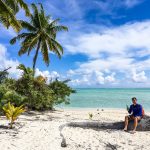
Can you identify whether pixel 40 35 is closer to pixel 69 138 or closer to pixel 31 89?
pixel 31 89

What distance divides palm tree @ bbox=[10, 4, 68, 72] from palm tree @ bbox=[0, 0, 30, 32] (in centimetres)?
993

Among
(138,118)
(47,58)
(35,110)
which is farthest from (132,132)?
(47,58)

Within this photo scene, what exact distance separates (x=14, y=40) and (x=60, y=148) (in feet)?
68.2

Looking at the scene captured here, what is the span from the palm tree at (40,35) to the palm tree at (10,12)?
9.93 m

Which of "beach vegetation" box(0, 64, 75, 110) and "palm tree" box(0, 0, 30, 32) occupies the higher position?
"palm tree" box(0, 0, 30, 32)

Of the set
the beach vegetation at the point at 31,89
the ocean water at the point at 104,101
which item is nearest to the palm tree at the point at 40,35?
the beach vegetation at the point at 31,89

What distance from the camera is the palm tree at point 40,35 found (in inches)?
1075

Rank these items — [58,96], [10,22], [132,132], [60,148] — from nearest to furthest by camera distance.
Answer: [60,148] → [132,132] → [10,22] → [58,96]

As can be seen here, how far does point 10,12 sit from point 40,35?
39.5 feet

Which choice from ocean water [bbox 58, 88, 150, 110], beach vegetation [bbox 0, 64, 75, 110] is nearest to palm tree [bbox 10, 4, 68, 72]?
beach vegetation [bbox 0, 64, 75, 110]

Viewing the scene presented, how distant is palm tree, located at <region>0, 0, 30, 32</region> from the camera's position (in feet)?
49.7

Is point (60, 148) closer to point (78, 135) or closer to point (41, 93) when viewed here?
point (78, 135)

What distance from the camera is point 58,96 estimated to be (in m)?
24.4

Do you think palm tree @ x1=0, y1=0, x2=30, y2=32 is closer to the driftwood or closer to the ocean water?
the driftwood
